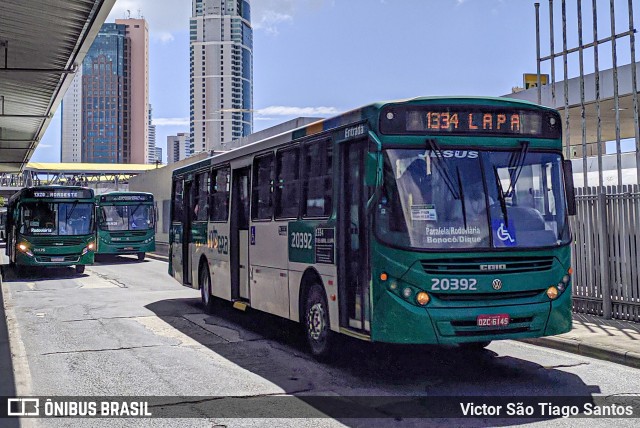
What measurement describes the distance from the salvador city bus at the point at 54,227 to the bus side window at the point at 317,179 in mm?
16235

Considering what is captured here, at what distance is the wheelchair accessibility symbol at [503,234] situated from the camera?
7.72 metres

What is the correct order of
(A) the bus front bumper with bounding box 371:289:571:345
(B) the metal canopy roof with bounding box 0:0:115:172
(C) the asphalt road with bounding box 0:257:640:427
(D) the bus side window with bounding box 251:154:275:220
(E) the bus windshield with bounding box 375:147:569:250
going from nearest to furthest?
(C) the asphalt road with bounding box 0:257:640:427
(A) the bus front bumper with bounding box 371:289:571:345
(E) the bus windshield with bounding box 375:147:569:250
(D) the bus side window with bounding box 251:154:275:220
(B) the metal canopy roof with bounding box 0:0:115:172

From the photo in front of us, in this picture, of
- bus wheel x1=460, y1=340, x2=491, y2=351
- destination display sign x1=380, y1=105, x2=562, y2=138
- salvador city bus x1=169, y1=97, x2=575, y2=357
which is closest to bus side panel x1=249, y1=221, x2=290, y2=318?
salvador city bus x1=169, y1=97, x2=575, y2=357

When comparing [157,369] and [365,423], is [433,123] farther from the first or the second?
[157,369]

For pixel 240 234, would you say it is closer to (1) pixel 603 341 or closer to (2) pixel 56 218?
(1) pixel 603 341

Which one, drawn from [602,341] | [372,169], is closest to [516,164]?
[372,169]

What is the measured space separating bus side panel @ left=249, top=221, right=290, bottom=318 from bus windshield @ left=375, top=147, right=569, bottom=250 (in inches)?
114

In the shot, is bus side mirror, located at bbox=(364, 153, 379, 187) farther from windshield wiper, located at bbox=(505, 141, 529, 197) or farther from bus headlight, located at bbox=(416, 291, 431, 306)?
windshield wiper, located at bbox=(505, 141, 529, 197)

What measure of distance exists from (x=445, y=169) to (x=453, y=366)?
2672mm

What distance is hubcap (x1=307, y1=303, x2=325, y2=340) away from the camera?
9.12 metres

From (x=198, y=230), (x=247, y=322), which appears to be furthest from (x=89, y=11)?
(x=247, y=322)

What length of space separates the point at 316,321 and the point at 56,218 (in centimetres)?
1719

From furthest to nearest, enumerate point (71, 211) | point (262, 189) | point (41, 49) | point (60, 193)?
point (60, 193), point (71, 211), point (41, 49), point (262, 189)

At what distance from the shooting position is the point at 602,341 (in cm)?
960
